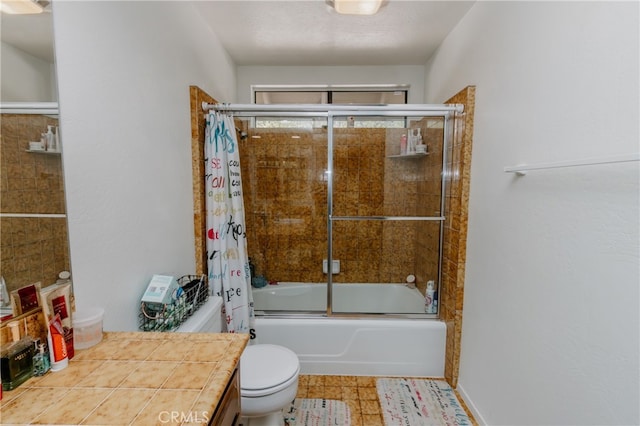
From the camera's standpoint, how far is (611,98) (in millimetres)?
900

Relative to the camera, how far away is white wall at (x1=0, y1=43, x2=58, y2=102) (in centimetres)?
76

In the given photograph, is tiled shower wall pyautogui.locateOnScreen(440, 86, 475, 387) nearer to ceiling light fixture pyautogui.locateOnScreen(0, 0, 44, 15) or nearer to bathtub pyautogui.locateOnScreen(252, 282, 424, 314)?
bathtub pyautogui.locateOnScreen(252, 282, 424, 314)

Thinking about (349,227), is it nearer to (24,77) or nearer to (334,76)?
(334,76)

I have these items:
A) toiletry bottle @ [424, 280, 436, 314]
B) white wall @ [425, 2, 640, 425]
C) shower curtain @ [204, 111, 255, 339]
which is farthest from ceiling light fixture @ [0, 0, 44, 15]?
toiletry bottle @ [424, 280, 436, 314]

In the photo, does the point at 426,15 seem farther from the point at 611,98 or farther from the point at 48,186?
the point at 48,186

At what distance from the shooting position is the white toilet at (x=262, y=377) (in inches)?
54.9

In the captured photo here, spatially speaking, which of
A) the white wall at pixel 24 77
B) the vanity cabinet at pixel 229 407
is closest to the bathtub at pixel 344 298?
the vanity cabinet at pixel 229 407

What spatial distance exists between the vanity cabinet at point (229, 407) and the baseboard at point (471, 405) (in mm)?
1448

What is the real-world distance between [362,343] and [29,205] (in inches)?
79.2

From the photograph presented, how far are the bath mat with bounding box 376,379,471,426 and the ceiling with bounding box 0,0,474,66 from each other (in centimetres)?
249

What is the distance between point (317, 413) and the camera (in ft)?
5.97

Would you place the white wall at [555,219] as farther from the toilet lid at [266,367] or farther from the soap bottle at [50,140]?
the soap bottle at [50,140]

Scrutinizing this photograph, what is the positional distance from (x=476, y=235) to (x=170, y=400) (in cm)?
170

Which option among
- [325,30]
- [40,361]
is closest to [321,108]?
[325,30]
